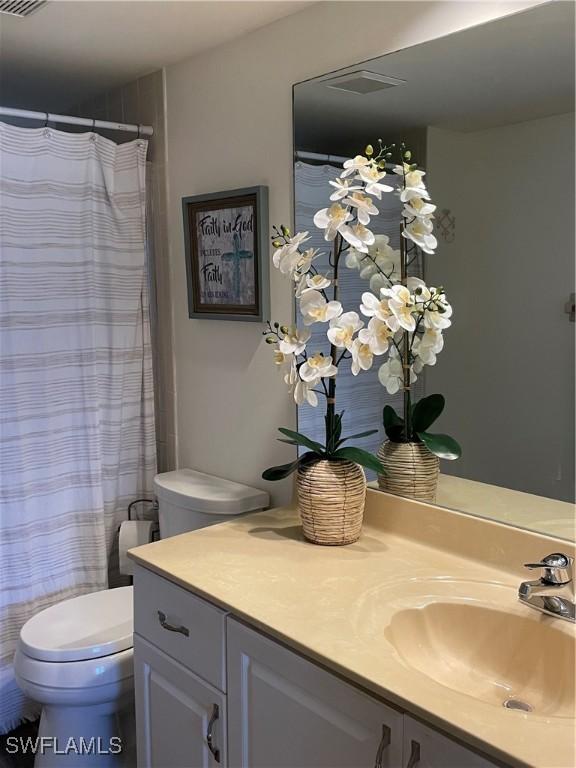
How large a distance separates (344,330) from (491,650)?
0.75 meters

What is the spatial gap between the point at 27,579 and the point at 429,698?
167cm

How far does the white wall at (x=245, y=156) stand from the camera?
1851mm

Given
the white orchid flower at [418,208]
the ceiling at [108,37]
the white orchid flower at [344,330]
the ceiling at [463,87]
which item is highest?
the ceiling at [108,37]

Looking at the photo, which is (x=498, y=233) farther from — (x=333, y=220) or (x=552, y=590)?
(x=552, y=590)

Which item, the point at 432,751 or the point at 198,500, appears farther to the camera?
the point at 198,500

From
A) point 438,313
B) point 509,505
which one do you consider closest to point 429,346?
point 438,313

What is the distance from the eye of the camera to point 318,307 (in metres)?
1.70

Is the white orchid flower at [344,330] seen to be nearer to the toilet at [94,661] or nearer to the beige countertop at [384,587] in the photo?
the beige countertop at [384,587]

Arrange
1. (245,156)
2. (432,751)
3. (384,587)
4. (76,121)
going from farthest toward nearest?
(76,121) → (245,156) → (384,587) → (432,751)

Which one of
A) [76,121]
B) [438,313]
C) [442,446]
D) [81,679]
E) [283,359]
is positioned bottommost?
[81,679]

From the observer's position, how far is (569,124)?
4.73 ft

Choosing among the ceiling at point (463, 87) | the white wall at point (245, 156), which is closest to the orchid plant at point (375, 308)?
the ceiling at point (463, 87)

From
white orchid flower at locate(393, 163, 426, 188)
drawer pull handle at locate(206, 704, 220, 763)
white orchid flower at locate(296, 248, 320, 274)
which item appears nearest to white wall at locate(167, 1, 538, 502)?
white orchid flower at locate(393, 163, 426, 188)

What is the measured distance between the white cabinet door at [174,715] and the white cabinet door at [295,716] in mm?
54
